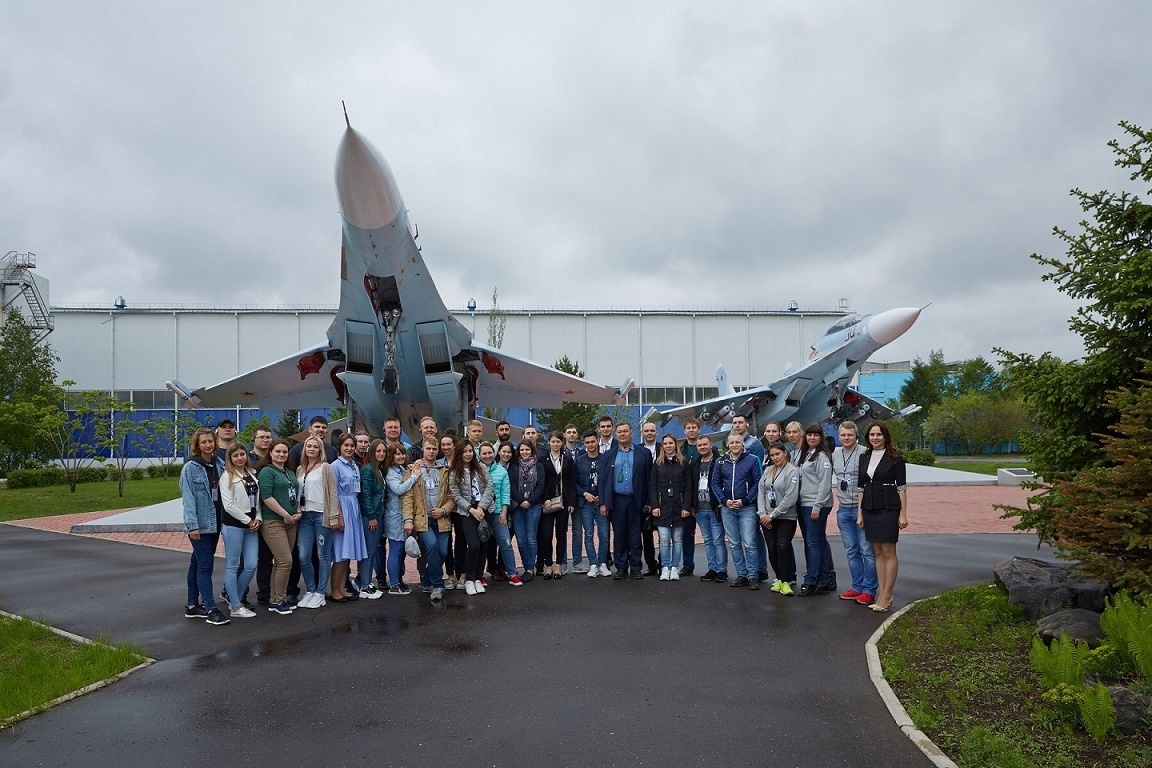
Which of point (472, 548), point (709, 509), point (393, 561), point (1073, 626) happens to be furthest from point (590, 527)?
point (1073, 626)

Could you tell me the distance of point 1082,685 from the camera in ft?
13.2

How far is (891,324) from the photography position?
17.4 m

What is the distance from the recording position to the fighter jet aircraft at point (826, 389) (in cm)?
1802

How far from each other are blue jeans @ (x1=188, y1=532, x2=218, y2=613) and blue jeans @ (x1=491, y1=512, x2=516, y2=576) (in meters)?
2.87

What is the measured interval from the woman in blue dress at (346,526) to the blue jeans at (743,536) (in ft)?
13.5

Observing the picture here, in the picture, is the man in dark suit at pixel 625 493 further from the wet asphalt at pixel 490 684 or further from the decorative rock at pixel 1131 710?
the decorative rock at pixel 1131 710

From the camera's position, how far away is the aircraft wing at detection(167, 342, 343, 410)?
15180mm

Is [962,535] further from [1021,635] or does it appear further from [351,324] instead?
[351,324]

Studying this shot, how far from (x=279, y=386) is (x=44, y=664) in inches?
477

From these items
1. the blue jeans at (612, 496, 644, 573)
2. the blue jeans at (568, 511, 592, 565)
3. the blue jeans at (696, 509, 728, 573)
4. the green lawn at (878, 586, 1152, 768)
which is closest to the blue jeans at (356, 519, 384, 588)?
the blue jeans at (568, 511, 592, 565)

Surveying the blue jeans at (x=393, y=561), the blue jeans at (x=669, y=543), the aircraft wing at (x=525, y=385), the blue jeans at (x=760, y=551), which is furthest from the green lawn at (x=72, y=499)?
the blue jeans at (x=760, y=551)

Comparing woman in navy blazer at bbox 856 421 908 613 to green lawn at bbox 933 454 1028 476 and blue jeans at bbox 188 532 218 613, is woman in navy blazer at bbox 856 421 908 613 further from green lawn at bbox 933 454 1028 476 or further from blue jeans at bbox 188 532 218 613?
green lawn at bbox 933 454 1028 476

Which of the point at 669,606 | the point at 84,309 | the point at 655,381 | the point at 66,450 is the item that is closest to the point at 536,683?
the point at 669,606

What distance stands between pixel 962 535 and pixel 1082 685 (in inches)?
345
